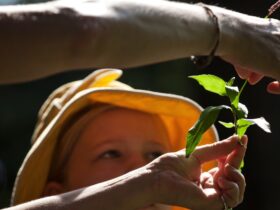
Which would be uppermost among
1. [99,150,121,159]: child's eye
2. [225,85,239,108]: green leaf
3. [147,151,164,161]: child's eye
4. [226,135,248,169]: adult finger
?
[225,85,239,108]: green leaf

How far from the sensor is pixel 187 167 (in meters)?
0.98

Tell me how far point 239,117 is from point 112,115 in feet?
1.93

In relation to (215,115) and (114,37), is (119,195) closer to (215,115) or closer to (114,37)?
(215,115)

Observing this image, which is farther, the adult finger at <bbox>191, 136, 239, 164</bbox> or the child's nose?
the child's nose

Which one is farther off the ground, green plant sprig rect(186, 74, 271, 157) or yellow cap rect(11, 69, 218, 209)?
green plant sprig rect(186, 74, 271, 157)

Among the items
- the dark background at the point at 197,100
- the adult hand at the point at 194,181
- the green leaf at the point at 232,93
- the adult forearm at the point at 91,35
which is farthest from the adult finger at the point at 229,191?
the dark background at the point at 197,100

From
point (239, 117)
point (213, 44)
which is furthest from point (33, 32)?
point (239, 117)

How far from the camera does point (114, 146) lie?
4.79ft

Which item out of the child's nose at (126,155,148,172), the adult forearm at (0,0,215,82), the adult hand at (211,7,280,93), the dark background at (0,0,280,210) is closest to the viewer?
the adult forearm at (0,0,215,82)

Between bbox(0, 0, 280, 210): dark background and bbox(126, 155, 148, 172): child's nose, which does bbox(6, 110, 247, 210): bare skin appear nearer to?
bbox(126, 155, 148, 172): child's nose

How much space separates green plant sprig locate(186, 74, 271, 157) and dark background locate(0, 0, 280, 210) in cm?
104

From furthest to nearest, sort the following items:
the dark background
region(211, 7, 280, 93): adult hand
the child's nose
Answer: the dark background → the child's nose → region(211, 7, 280, 93): adult hand

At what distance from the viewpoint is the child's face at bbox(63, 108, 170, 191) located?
56.2 inches

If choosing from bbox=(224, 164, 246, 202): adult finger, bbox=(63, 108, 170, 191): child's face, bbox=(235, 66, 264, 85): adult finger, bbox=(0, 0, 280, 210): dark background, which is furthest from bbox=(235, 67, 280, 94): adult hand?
bbox=(0, 0, 280, 210): dark background
